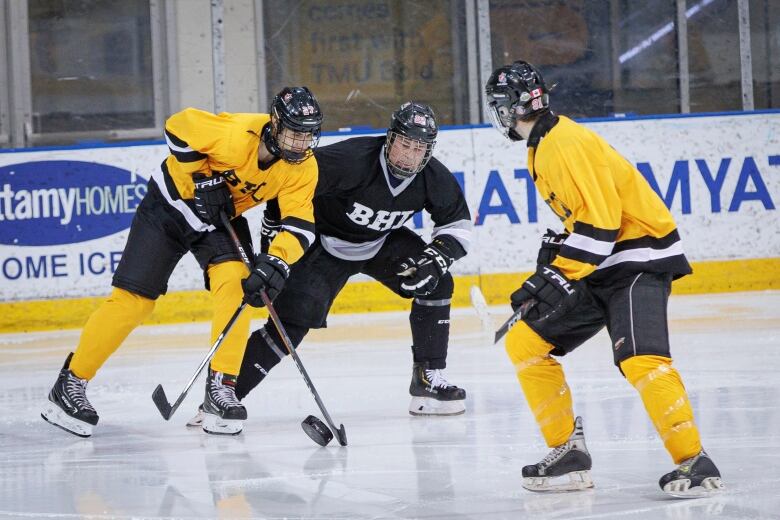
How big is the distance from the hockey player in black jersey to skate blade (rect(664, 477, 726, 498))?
4.36ft

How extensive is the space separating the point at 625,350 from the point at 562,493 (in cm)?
39

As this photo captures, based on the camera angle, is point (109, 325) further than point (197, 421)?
No

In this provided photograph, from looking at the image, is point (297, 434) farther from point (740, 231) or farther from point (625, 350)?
point (740, 231)

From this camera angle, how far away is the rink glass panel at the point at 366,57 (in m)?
8.16

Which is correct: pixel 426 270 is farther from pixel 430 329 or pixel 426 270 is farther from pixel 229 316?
pixel 229 316

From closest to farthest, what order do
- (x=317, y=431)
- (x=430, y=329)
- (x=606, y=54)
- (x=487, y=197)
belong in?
(x=317, y=431), (x=430, y=329), (x=487, y=197), (x=606, y=54)

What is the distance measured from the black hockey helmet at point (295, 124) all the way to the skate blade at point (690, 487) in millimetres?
1515

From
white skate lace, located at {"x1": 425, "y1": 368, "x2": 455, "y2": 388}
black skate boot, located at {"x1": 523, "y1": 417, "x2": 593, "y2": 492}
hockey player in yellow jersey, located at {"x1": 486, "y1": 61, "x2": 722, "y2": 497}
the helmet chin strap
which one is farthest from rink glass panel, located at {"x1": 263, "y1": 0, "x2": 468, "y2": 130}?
black skate boot, located at {"x1": 523, "y1": 417, "x2": 593, "y2": 492}

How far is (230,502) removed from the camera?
113 inches

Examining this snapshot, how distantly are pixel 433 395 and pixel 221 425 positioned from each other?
74 cm

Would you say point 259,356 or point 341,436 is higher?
point 259,356

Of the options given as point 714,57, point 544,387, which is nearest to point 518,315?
point 544,387

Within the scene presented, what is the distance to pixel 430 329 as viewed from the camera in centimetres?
410

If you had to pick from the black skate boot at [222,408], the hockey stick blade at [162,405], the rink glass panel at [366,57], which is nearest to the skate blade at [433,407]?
the black skate boot at [222,408]
